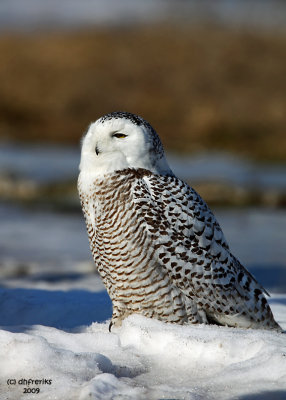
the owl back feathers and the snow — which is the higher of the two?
the owl back feathers

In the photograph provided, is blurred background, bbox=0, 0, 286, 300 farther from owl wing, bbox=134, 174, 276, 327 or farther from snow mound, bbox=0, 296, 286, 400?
snow mound, bbox=0, 296, 286, 400

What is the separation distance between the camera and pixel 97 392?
130 inches

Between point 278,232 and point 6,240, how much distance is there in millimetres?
3658

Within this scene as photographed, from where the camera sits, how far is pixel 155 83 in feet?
76.5

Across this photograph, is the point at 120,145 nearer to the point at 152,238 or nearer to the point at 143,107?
the point at 152,238

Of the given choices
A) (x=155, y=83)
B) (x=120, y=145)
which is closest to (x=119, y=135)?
(x=120, y=145)

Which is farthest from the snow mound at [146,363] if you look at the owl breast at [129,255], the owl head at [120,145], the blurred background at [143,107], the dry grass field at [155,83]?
the dry grass field at [155,83]

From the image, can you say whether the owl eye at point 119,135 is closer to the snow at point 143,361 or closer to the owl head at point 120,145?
the owl head at point 120,145

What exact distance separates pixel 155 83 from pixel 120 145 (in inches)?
754

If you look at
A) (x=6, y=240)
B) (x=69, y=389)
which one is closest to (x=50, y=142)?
(x=6, y=240)

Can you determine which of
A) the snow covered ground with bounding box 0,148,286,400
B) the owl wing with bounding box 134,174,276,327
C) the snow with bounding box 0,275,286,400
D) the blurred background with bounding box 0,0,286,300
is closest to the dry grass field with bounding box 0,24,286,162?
the blurred background with bounding box 0,0,286,300

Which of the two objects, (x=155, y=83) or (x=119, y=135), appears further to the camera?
(x=155, y=83)

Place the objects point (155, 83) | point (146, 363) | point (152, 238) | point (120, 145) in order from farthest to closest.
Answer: point (155, 83), point (120, 145), point (152, 238), point (146, 363)

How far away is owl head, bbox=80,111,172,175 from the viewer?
4422 millimetres
